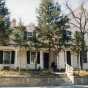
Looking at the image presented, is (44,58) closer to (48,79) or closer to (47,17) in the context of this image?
(47,17)

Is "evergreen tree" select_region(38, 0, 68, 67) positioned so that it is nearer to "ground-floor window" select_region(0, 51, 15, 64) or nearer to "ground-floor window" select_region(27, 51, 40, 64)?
"ground-floor window" select_region(27, 51, 40, 64)

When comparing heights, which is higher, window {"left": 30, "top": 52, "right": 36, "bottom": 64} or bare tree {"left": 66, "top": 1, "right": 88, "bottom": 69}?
bare tree {"left": 66, "top": 1, "right": 88, "bottom": 69}

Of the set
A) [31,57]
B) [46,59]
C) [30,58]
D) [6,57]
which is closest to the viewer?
[6,57]

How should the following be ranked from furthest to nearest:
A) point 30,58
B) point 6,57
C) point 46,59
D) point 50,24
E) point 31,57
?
1. point 46,59
2. point 31,57
3. point 30,58
4. point 6,57
5. point 50,24

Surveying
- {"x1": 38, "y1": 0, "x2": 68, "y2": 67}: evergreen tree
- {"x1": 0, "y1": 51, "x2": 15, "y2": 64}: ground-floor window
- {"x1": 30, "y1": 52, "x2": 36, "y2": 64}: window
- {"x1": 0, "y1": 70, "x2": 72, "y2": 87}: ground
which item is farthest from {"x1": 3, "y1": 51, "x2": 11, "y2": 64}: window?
{"x1": 0, "y1": 70, "x2": 72, "y2": 87}: ground

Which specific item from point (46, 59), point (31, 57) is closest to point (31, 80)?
point (31, 57)

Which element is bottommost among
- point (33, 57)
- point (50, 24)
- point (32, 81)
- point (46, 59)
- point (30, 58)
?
point (32, 81)

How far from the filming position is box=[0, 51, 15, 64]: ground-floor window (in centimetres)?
4162

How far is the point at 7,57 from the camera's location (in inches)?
1651

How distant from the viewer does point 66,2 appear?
4141 centimetres

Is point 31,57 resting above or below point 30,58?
A: above

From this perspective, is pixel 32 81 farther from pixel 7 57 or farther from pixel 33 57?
pixel 7 57

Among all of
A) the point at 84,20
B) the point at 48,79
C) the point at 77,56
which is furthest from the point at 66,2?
the point at 48,79

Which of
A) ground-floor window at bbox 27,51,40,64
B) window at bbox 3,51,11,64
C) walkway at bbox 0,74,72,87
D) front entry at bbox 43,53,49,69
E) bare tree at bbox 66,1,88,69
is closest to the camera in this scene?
walkway at bbox 0,74,72,87
